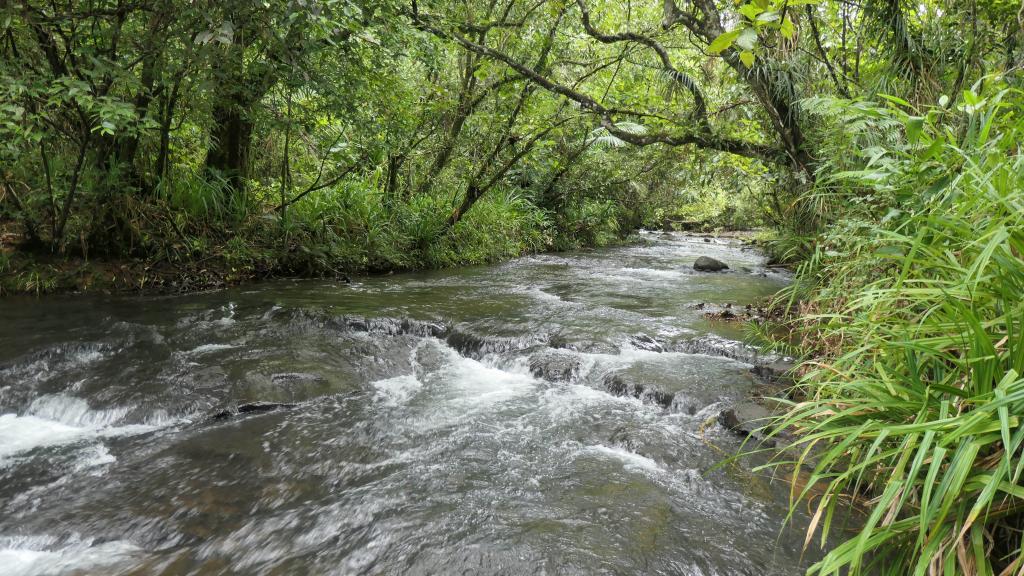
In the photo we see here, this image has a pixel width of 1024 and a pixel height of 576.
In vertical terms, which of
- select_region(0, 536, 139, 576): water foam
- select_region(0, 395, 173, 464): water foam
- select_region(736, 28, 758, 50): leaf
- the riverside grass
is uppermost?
select_region(736, 28, 758, 50): leaf

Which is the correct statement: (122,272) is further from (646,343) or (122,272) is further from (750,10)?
(750,10)

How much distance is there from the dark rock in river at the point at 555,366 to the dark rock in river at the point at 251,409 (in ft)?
6.95

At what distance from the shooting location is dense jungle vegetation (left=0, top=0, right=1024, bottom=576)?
74.5 inches

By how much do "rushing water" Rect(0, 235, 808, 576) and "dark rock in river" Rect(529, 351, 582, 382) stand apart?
0.02m

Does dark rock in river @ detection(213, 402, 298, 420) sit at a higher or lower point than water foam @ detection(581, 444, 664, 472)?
higher

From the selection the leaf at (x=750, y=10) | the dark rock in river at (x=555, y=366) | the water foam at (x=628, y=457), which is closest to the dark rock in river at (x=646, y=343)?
the dark rock in river at (x=555, y=366)

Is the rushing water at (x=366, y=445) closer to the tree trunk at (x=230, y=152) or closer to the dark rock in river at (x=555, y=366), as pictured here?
the dark rock in river at (x=555, y=366)

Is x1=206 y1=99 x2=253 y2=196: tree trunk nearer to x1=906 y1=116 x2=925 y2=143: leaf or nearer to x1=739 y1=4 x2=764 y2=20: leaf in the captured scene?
x1=739 y1=4 x2=764 y2=20: leaf

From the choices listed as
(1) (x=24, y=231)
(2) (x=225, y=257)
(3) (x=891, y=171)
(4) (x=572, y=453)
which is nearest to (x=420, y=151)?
(2) (x=225, y=257)

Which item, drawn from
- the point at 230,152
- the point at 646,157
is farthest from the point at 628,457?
the point at 646,157

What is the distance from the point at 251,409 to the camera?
4156mm

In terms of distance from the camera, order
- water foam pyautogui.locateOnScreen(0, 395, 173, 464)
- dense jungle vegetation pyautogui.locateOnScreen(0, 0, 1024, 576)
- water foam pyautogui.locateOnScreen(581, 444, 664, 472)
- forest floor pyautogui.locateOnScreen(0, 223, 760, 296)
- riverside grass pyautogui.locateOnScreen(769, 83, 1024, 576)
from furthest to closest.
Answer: forest floor pyautogui.locateOnScreen(0, 223, 760, 296), water foam pyautogui.locateOnScreen(0, 395, 173, 464), water foam pyautogui.locateOnScreen(581, 444, 664, 472), dense jungle vegetation pyautogui.locateOnScreen(0, 0, 1024, 576), riverside grass pyautogui.locateOnScreen(769, 83, 1024, 576)

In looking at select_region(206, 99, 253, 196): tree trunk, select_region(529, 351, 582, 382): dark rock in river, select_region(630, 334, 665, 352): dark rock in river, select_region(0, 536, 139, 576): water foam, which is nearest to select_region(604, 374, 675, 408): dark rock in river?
select_region(529, 351, 582, 382): dark rock in river

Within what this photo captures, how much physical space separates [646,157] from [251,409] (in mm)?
10809
